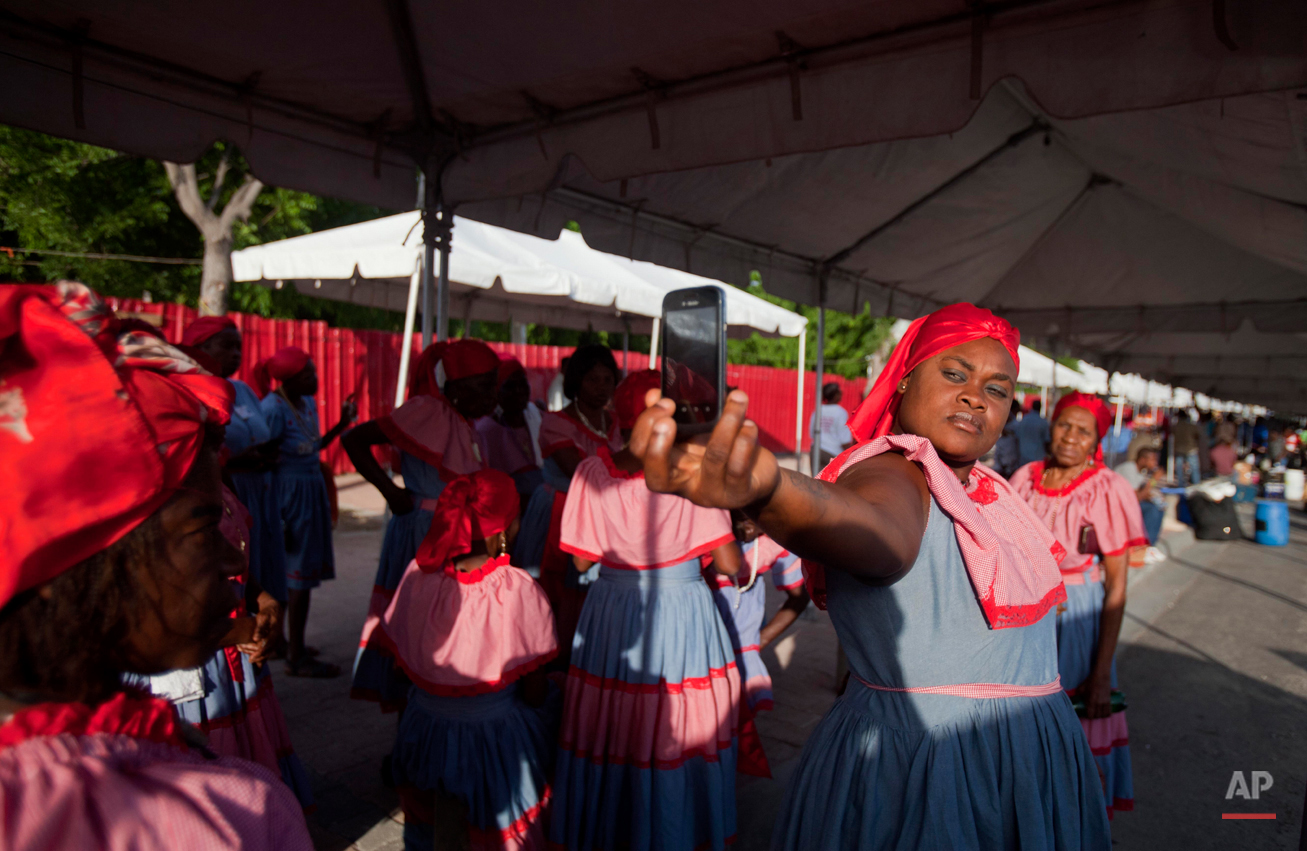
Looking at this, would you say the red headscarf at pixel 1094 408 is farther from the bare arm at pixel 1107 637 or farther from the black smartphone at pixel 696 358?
the black smartphone at pixel 696 358

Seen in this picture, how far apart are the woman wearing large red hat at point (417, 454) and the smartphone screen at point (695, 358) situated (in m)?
3.05

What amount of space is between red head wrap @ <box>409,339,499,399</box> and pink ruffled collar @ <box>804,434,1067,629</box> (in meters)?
2.64

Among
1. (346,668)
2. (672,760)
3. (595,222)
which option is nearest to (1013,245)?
(595,222)

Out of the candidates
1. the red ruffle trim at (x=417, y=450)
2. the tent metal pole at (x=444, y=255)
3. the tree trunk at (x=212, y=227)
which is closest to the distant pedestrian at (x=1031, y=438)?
the tent metal pole at (x=444, y=255)

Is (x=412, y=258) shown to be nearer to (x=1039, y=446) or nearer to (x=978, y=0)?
(x=978, y=0)

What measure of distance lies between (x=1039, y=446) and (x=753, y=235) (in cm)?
736

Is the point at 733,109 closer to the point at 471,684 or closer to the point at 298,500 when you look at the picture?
the point at 471,684

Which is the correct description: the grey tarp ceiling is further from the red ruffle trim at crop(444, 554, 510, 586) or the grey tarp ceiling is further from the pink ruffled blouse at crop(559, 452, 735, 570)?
the red ruffle trim at crop(444, 554, 510, 586)

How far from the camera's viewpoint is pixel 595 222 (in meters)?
4.76

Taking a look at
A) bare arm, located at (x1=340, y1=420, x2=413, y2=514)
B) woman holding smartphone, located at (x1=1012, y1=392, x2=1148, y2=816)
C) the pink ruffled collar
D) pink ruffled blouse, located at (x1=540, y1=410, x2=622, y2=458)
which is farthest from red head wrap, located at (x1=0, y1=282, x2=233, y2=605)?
woman holding smartphone, located at (x1=1012, y1=392, x2=1148, y2=816)

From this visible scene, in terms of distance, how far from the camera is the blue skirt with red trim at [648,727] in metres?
2.93

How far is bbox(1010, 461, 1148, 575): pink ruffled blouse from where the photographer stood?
3.26m

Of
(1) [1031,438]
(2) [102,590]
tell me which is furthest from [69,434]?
(1) [1031,438]

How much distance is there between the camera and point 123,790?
81 centimetres
